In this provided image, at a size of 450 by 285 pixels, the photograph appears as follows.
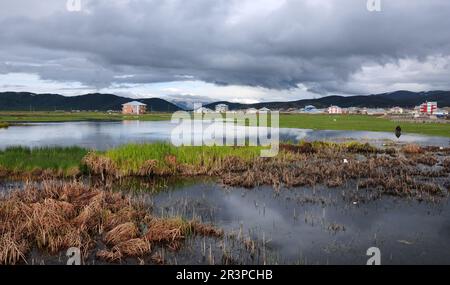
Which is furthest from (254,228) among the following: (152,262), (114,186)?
(114,186)

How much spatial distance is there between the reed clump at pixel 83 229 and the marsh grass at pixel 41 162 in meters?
9.33

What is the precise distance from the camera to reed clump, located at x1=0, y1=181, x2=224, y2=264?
497 inches

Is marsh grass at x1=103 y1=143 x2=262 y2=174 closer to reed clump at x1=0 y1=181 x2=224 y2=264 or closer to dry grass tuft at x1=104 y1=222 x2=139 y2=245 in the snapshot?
reed clump at x1=0 y1=181 x2=224 y2=264

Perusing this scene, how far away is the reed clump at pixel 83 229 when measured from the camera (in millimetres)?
12622

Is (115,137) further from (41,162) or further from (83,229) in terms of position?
(83,229)

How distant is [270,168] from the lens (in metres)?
29.3

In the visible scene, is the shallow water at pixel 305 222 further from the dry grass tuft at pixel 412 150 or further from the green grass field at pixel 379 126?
the green grass field at pixel 379 126

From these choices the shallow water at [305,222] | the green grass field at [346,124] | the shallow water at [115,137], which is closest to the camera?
the shallow water at [305,222]

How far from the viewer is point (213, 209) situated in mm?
18766

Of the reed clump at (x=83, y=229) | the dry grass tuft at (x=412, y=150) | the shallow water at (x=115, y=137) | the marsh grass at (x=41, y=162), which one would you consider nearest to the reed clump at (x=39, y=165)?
the marsh grass at (x=41, y=162)

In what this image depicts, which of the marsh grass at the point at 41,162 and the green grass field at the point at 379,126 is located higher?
the green grass field at the point at 379,126

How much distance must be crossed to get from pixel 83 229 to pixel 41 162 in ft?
49.4

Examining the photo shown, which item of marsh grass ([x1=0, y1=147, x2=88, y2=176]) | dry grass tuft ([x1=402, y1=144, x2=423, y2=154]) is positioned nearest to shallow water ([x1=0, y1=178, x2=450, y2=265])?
marsh grass ([x1=0, y1=147, x2=88, y2=176])

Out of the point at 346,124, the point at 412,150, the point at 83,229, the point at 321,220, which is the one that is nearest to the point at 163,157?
the point at 321,220
